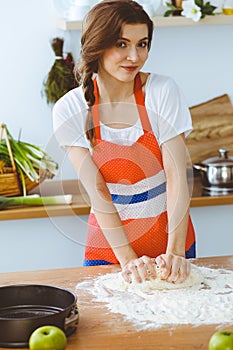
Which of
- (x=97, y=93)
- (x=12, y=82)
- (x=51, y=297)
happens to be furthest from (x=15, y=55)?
(x=51, y=297)

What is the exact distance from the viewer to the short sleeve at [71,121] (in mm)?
2227

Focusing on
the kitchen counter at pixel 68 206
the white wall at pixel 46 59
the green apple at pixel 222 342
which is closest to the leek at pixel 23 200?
the kitchen counter at pixel 68 206

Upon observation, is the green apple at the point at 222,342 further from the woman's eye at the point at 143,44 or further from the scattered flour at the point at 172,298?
the woman's eye at the point at 143,44

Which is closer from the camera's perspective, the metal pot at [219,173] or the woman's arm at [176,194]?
the woman's arm at [176,194]

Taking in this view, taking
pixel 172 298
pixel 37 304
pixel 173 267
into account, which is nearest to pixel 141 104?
pixel 173 267

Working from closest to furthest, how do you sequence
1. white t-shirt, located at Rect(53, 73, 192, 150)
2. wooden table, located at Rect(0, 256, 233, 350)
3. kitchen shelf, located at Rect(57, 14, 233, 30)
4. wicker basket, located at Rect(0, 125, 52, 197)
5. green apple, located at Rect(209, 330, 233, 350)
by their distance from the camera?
green apple, located at Rect(209, 330, 233, 350)
wooden table, located at Rect(0, 256, 233, 350)
white t-shirt, located at Rect(53, 73, 192, 150)
wicker basket, located at Rect(0, 125, 52, 197)
kitchen shelf, located at Rect(57, 14, 233, 30)

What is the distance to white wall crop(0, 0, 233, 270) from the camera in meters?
3.50

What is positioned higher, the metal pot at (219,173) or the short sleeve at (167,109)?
the short sleeve at (167,109)

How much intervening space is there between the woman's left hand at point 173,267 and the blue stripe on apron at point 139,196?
0.31m

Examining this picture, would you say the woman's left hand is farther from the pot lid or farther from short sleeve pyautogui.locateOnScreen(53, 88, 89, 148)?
the pot lid

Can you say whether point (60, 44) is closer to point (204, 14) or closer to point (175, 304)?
point (204, 14)

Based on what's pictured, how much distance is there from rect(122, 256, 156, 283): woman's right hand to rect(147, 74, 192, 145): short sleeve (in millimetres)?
423

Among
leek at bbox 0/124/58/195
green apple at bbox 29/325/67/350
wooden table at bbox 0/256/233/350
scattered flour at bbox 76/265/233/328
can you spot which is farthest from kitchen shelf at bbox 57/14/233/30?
green apple at bbox 29/325/67/350

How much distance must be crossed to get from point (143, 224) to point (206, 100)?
145 cm
